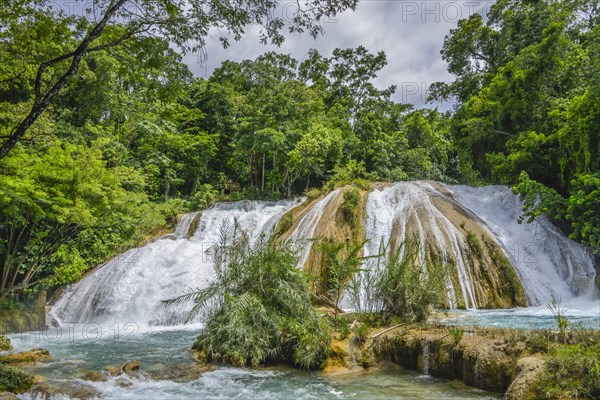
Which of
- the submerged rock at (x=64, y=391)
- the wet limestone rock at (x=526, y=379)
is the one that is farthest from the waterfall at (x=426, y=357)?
the submerged rock at (x=64, y=391)

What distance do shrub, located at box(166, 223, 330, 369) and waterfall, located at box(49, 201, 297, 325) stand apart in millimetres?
3776

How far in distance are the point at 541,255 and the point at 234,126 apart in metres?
23.9

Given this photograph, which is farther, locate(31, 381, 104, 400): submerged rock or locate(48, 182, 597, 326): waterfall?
locate(48, 182, 597, 326): waterfall

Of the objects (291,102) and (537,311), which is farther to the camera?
(291,102)

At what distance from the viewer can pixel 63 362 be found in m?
8.19

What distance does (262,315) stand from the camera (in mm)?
7566

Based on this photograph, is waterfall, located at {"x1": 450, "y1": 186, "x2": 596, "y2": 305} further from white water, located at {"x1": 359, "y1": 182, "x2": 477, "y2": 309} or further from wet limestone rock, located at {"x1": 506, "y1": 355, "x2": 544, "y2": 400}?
wet limestone rock, located at {"x1": 506, "y1": 355, "x2": 544, "y2": 400}

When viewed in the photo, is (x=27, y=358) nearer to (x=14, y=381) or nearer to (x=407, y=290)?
(x=14, y=381)

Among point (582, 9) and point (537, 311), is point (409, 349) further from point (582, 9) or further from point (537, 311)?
point (582, 9)

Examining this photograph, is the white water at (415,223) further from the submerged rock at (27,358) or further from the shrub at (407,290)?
the submerged rock at (27,358)

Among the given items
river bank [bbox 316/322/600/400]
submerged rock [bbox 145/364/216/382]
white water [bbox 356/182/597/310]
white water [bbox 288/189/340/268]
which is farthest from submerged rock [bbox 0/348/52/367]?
white water [bbox 288/189/340/268]

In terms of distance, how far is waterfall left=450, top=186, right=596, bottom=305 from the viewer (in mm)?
13219

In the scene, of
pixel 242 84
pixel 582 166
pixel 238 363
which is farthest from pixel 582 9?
pixel 238 363

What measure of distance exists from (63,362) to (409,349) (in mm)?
6675
